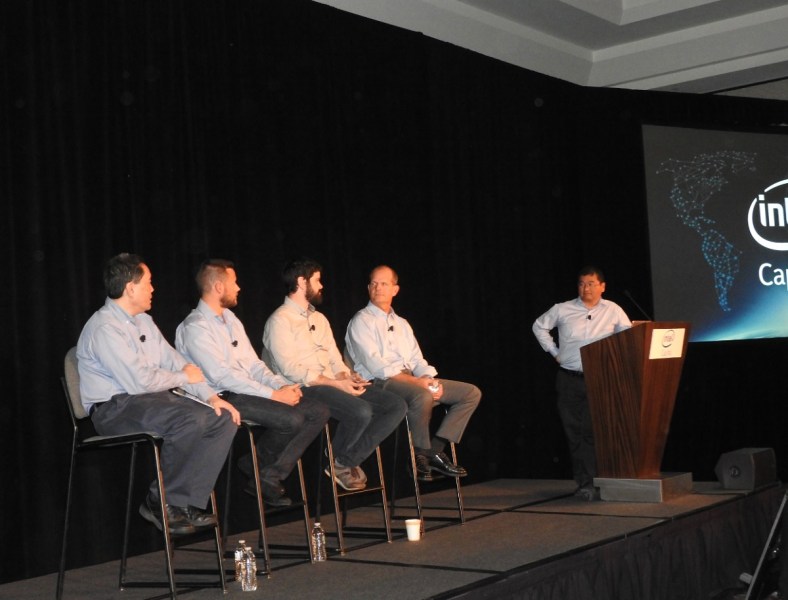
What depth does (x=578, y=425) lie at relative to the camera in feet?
20.1

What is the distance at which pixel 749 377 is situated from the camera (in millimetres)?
7957

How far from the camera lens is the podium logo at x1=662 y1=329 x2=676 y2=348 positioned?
5566 mm

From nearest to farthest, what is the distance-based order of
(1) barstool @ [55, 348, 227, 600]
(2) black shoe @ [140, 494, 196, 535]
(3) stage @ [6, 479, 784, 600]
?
(1) barstool @ [55, 348, 227, 600]
(2) black shoe @ [140, 494, 196, 535]
(3) stage @ [6, 479, 784, 600]

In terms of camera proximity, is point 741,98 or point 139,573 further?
point 741,98

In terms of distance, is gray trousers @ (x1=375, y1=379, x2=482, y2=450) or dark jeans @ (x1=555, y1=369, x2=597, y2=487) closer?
gray trousers @ (x1=375, y1=379, x2=482, y2=450)

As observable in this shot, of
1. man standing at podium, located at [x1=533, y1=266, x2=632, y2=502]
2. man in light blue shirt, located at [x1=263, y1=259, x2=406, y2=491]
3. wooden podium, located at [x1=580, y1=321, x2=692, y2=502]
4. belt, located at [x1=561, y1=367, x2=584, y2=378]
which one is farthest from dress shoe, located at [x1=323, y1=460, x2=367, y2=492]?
belt, located at [x1=561, y1=367, x2=584, y2=378]

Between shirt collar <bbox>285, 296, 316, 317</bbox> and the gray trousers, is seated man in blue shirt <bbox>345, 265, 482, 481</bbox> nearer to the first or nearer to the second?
the gray trousers

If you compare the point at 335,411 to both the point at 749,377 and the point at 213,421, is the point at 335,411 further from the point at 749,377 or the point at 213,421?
the point at 749,377

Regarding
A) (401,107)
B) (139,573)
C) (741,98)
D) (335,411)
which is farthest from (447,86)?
(139,573)

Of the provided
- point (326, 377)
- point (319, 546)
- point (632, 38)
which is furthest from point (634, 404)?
point (632, 38)

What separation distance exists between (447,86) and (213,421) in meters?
4.11

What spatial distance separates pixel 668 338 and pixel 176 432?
10.2ft

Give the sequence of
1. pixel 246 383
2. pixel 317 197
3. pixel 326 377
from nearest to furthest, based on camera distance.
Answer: pixel 246 383
pixel 326 377
pixel 317 197

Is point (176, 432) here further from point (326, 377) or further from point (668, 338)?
point (668, 338)
